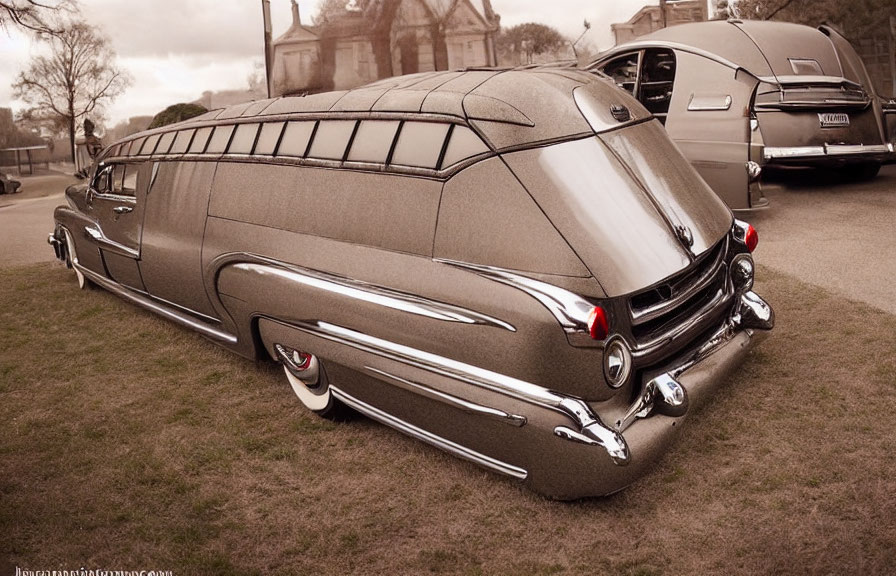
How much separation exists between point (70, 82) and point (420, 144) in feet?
127

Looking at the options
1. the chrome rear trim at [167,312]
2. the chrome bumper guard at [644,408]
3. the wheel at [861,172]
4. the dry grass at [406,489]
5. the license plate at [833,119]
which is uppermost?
the license plate at [833,119]

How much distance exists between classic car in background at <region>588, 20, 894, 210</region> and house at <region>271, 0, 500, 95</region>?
14226mm

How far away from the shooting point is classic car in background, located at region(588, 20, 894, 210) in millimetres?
7113

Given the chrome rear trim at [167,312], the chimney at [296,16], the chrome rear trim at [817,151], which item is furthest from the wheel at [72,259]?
the chimney at [296,16]

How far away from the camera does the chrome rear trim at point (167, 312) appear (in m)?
4.16

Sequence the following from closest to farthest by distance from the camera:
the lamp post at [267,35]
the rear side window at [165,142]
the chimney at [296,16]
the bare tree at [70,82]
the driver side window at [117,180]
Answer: the rear side window at [165,142], the driver side window at [117,180], the lamp post at [267,35], the chimney at [296,16], the bare tree at [70,82]

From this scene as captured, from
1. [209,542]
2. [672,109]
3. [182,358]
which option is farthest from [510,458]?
[672,109]

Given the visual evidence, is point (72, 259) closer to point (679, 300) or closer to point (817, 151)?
point (679, 300)

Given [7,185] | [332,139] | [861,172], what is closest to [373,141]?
[332,139]

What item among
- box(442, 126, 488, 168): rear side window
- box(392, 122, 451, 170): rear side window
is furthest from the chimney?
box(442, 126, 488, 168): rear side window

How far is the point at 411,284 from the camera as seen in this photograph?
294 centimetres

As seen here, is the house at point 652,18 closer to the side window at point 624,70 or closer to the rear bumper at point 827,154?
the side window at point 624,70

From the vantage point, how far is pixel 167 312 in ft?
15.4

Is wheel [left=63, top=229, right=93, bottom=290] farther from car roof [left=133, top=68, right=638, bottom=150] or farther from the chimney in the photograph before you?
the chimney
